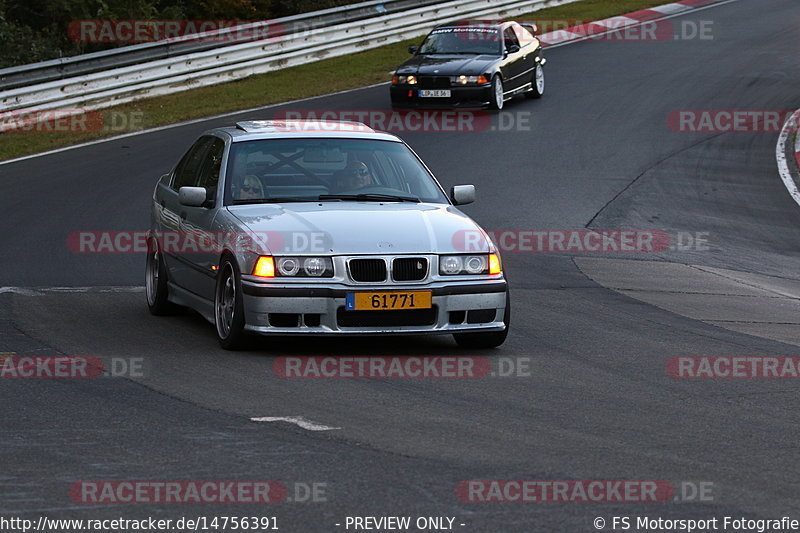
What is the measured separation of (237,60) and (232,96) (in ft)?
8.39

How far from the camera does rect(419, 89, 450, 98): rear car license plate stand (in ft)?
77.7

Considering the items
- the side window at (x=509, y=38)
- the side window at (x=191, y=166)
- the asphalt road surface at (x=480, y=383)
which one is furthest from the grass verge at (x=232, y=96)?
the side window at (x=191, y=166)

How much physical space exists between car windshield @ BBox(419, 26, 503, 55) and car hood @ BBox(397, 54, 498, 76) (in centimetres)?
34

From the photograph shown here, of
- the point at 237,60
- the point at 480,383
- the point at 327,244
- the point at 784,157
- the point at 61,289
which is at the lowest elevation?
the point at 784,157

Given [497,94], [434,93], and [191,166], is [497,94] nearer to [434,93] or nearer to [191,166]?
[434,93]

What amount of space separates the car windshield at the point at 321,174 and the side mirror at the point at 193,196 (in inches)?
7.1

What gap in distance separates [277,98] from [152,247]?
575 inches

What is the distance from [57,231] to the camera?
15547mm

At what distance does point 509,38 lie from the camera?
25.1 metres

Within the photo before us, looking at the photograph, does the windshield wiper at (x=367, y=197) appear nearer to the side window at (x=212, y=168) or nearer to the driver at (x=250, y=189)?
the driver at (x=250, y=189)

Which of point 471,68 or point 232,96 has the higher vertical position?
point 471,68

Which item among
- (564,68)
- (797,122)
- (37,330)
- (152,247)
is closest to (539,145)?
(797,122)

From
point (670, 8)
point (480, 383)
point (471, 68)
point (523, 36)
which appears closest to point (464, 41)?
point (523, 36)

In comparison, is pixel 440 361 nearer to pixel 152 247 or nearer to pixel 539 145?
pixel 152 247
